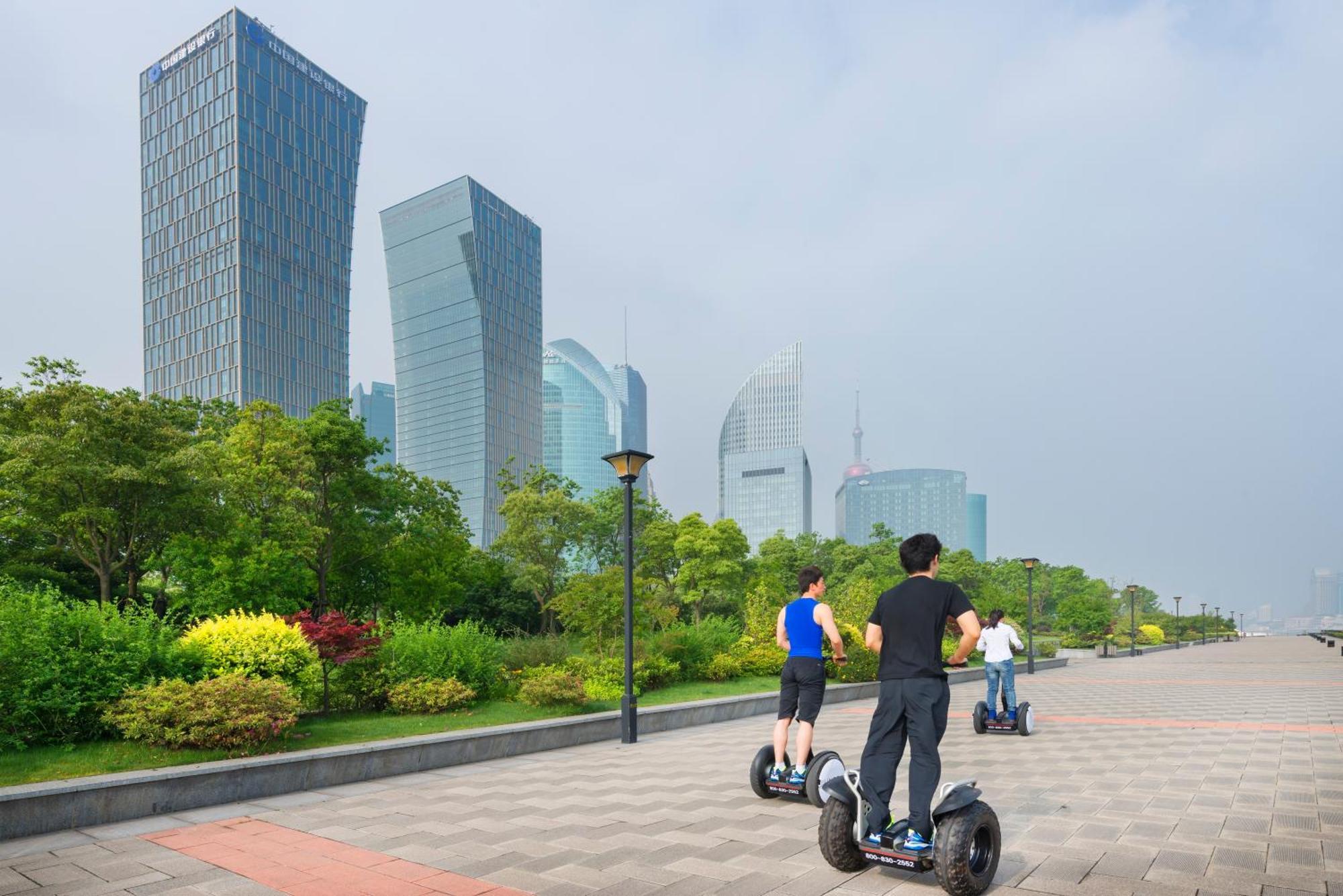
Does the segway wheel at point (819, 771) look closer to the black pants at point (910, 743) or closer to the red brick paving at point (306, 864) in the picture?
the black pants at point (910, 743)

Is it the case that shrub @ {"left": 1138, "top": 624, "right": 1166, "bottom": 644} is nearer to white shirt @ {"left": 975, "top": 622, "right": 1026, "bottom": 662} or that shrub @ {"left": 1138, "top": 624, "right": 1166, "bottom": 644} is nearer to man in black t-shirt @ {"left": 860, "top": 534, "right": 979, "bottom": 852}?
white shirt @ {"left": 975, "top": 622, "right": 1026, "bottom": 662}

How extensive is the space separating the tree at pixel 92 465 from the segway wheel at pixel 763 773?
10.5 meters

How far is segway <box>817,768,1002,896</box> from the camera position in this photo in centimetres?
424

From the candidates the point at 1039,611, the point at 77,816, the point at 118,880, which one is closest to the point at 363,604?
the point at 77,816

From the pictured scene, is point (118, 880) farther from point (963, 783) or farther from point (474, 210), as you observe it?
point (474, 210)

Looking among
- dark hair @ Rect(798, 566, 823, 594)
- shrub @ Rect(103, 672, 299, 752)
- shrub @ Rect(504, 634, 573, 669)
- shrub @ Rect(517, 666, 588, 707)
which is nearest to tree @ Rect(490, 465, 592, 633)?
shrub @ Rect(504, 634, 573, 669)

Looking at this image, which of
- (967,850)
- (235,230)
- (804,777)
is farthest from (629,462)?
(235,230)

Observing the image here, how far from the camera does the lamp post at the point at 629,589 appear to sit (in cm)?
1084

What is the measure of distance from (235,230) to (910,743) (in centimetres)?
9394

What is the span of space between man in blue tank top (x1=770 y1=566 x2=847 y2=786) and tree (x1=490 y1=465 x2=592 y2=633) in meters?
32.6

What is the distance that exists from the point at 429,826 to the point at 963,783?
12.9ft

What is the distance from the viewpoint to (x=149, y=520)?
45.5ft

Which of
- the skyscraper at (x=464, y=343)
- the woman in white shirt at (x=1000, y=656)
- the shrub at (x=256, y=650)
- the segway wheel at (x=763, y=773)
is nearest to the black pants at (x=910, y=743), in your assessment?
the segway wheel at (x=763, y=773)

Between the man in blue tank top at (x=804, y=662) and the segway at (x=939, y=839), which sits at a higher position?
the man in blue tank top at (x=804, y=662)
